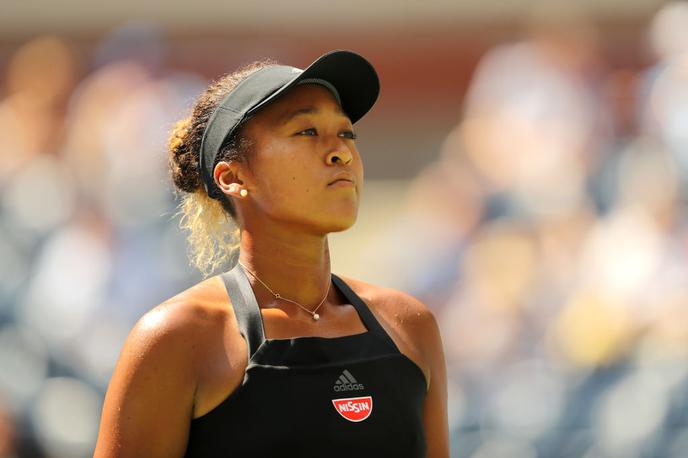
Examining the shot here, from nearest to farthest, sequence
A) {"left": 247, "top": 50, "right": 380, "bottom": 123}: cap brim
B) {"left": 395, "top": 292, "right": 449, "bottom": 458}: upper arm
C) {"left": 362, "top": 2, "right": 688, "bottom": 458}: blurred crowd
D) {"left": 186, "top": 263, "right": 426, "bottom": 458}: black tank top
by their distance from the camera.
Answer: {"left": 186, "top": 263, "right": 426, "bottom": 458}: black tank top < {"left": 247, "top": 50, "right": 380, "bottom": 123}: cap brim < {"left": 395, "top": 292, "right": 449, "bottom": 458}: upper arm < {"left": 362, "top": 2, "right": 688, "bottom": 458}: blurred crowd

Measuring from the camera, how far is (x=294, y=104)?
1938mm

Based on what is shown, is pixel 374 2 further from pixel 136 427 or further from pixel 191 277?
pixel 136 427

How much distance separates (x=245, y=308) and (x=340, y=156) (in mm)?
338

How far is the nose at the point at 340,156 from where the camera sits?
1.91 metres

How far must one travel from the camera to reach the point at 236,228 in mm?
2139

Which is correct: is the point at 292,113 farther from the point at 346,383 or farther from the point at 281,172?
the point at 346,383

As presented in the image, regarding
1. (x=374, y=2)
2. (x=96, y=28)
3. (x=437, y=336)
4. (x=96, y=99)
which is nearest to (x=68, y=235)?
(x=96, y=99)

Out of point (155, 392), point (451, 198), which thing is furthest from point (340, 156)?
point (451, 198)

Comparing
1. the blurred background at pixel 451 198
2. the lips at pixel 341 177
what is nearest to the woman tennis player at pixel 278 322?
the lips at pixel 341 177

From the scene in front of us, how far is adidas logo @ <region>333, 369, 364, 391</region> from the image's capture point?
5.86 feet

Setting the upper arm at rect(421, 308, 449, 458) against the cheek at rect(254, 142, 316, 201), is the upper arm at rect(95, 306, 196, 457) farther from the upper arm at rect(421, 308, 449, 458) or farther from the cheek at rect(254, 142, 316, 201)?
the upper arm at rect(421, 308, 449, 458)

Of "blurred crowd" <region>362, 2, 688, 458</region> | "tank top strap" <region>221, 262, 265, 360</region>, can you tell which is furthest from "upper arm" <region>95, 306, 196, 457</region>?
"blurred crowd" <region>362, 2, 688, 458</region>

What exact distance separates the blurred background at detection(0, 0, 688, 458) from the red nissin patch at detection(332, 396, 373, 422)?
2.25m

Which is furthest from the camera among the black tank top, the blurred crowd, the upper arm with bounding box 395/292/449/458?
the blurred crowd
